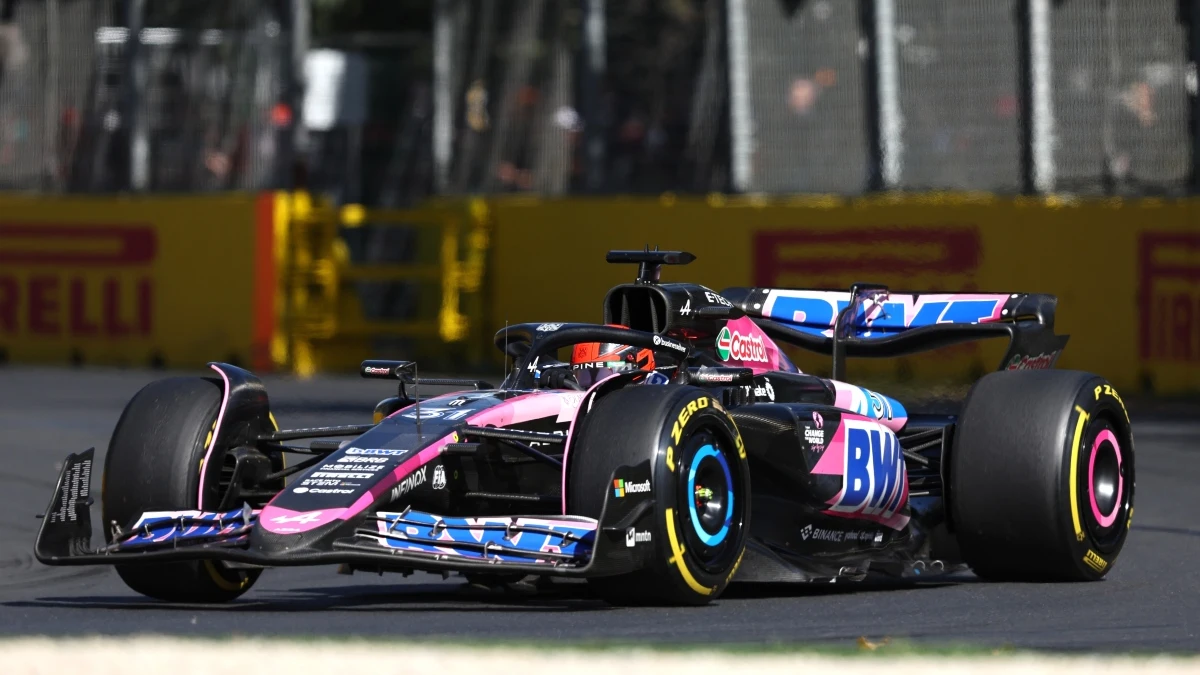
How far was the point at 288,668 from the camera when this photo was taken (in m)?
5.25

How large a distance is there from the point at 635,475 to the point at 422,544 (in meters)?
0.66

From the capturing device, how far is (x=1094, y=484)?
8.06m

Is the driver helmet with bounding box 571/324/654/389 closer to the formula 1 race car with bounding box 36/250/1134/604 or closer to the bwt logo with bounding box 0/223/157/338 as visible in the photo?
the formula 1 race car with bounding box 36/250/1134/604

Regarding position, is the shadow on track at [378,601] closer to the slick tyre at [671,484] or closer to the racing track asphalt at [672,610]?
the racing track asphalt at [672,610]

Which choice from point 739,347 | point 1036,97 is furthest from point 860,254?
point 739,347

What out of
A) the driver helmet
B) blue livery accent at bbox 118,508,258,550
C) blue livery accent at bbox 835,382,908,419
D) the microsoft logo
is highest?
the driver helmet

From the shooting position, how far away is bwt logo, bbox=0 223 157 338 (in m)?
18.9

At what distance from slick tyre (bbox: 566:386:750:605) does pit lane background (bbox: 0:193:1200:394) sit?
8412 mm

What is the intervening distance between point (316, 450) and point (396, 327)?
10870 mm

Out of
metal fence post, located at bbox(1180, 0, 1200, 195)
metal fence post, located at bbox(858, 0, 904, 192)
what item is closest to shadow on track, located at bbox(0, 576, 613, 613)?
metal fence post, located at bbox(1180, 0, 1200, 195)

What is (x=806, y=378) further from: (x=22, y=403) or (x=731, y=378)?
(x=22, y=403)

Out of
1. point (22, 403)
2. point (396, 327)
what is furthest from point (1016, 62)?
point (22, 403)

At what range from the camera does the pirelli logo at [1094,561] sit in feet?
25.8

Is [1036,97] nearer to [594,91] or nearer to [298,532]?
[594,91]
